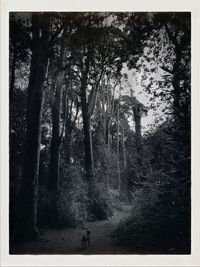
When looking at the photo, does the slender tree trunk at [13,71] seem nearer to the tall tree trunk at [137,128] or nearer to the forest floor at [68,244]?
the tall tree trunk at [137,128]

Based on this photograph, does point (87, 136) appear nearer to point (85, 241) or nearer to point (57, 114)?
point (57, 114)

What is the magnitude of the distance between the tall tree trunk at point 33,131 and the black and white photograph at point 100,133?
12 millimetres

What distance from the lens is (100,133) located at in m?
5.60

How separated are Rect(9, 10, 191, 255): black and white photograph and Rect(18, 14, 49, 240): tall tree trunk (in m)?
0.01

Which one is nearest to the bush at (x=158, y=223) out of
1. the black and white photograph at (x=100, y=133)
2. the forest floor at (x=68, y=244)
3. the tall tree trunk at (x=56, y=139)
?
the black and white photograph at (x=100, y=133)

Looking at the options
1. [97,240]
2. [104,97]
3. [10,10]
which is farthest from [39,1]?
[97,240]

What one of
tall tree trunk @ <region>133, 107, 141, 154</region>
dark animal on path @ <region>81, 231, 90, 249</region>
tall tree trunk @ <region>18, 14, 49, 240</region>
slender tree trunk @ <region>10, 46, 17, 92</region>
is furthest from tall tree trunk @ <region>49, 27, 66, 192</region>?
tall tree trunk @ <region>133, 107, 141, 154</region>

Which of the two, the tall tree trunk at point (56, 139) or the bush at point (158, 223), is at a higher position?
the tall tree trunk at point (56, 139)

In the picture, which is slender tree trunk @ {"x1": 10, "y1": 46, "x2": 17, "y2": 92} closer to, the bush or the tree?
the tree

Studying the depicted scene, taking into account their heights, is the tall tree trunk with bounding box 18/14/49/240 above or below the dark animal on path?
above

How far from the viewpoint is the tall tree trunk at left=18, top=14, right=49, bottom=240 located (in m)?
5.45

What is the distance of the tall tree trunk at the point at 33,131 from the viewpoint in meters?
5.45

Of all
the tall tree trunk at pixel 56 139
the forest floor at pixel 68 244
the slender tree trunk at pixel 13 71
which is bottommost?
the forest floor at pixel 68 244

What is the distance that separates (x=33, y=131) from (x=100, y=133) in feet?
2.69
